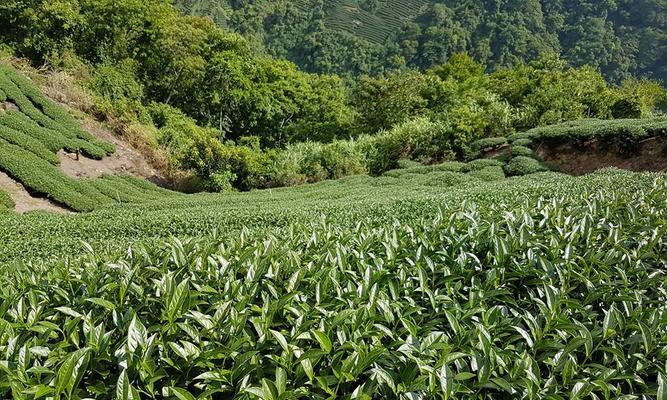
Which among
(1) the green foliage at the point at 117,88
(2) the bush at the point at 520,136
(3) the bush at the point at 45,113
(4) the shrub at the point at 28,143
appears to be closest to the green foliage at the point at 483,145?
(2) the bush at the point at 520,136

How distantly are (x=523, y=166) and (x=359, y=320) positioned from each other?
13.7m

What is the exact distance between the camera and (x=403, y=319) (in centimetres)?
157

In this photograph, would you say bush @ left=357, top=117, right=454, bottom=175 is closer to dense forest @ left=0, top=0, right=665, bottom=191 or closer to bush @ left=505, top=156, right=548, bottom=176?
dense forest @ left=0, top=0, right=665, bottom=191

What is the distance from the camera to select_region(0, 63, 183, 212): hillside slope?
13.5 m

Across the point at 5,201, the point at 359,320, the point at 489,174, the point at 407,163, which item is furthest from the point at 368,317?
the point at 407,163

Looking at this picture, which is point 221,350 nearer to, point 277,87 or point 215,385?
point 215,385

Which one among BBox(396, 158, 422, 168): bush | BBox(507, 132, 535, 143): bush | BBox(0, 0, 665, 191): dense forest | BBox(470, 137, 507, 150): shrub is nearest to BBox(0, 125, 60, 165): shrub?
BBox(0, 0, 665, 191): dense forest

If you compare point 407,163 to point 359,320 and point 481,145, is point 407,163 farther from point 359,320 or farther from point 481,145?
point 359,320

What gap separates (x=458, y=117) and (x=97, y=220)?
46.6 feet

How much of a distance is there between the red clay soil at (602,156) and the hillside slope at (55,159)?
14446 mm

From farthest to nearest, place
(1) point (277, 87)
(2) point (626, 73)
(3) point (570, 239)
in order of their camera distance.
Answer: (2) point (626, 73)
(1) point (277, 87)
(3) point (570, 239)

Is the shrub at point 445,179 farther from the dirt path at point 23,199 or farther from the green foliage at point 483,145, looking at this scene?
the dirt path at point 23,199

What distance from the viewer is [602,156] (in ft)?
45.9

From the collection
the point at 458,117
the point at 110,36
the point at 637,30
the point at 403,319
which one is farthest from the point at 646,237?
the point at 637,30
